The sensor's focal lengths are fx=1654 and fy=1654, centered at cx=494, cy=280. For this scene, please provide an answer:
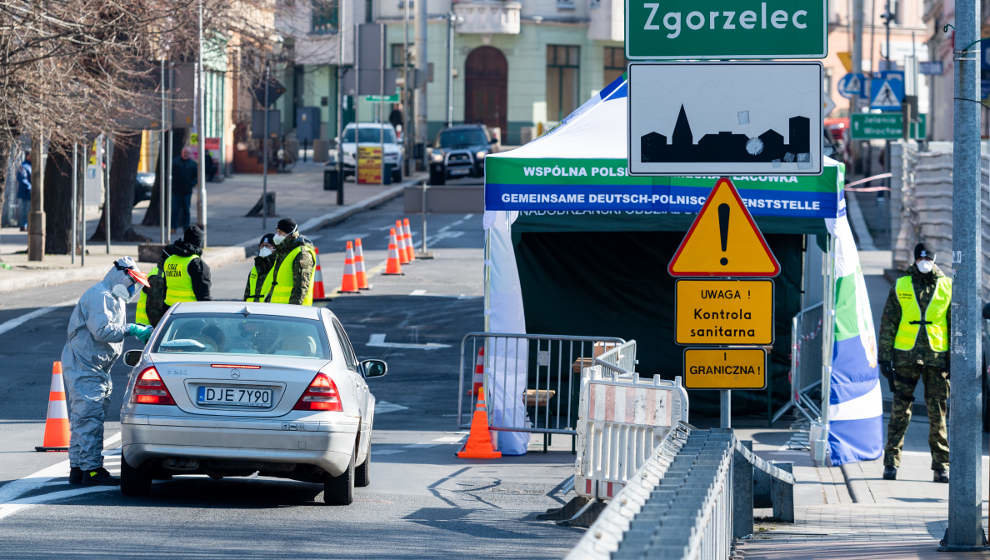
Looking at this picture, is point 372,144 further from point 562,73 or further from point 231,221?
point 562,73

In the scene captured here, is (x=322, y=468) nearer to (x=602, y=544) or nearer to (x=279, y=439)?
(x=279, y=439)

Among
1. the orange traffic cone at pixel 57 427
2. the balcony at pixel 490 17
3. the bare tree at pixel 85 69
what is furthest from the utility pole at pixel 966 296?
the balcony at pixel 490 17

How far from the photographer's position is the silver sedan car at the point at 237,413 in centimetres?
1050

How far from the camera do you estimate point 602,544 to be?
4.71 metres

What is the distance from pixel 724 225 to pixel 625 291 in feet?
24.9

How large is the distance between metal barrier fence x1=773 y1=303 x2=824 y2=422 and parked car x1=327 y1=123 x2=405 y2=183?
38.8 m

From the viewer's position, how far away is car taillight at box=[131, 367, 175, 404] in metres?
10.6

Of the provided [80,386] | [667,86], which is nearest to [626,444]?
[667,86]

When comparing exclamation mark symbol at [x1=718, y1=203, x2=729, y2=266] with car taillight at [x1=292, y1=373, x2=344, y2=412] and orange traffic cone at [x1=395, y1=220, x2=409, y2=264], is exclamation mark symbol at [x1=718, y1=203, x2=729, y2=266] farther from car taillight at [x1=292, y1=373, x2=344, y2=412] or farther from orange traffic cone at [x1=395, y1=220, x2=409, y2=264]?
orange traffic cone at [x1=395, y1=220, x2=409, y2=264]

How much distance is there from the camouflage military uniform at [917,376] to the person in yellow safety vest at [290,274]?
17.4 ft

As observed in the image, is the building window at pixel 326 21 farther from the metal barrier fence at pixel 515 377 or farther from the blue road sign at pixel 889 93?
the metal barrier fence at pixel 515 377

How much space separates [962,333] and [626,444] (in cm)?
228

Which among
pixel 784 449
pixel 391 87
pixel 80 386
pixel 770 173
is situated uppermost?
pixel 391 87

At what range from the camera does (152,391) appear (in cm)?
1060
